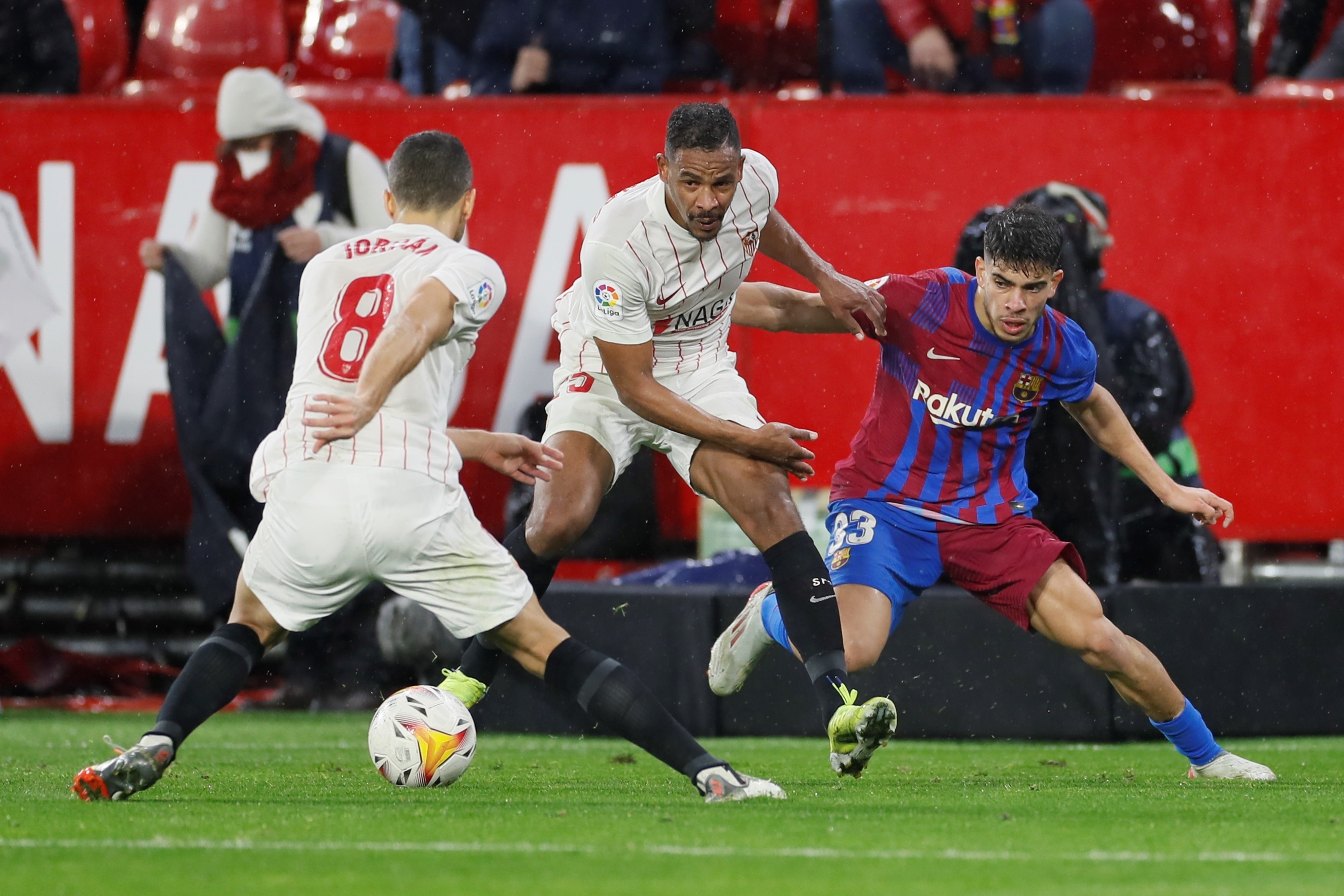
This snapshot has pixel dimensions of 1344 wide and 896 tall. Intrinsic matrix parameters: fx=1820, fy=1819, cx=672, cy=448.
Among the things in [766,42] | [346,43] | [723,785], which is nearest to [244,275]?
[346,43]

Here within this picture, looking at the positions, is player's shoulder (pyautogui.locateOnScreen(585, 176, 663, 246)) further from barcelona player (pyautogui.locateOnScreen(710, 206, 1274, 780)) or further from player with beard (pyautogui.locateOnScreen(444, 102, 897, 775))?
barcelona player (pyautogui.locateOnScreen(710, 206, 1274, 780))

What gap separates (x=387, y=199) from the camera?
16.5ft

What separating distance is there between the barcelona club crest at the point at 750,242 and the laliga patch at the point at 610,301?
0.48 meters

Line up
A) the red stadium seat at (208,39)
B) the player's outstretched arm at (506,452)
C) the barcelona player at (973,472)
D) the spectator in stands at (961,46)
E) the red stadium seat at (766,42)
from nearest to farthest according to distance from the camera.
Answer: the player's outstretched arm at (506,452), the barcelona player at (973,472), the spectator in stands at (961,46), the red stadium seat at (766,42), the red stadium seat at (208,39)

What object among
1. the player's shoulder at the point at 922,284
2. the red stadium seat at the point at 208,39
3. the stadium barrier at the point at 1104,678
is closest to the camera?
the player's shoulder at the point at 922,284

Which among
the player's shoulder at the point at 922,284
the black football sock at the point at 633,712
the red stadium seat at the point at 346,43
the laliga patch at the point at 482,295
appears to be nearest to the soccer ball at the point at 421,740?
the black football sock at the point at 633,712

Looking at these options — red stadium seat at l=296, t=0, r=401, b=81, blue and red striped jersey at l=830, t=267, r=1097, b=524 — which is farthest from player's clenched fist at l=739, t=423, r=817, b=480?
red stadium seat at l=296, t=0, r=401, b=81

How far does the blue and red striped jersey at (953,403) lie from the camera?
578cm

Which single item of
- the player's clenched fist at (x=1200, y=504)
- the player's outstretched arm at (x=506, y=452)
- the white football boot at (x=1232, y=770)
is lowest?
the white football boot at (x=1232, y=770)

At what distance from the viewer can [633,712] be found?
15.0 ft

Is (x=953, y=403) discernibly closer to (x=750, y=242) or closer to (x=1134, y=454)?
(x=1134, y=454)

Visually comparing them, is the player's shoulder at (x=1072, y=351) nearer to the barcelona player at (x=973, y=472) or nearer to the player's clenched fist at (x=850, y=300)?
the barcelona player at (x=973, y=472)

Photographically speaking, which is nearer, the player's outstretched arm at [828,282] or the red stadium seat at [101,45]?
the player's outstretched arm at [828,282]

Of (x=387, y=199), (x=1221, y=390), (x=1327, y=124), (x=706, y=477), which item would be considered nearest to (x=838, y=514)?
(x=706, y=477)
